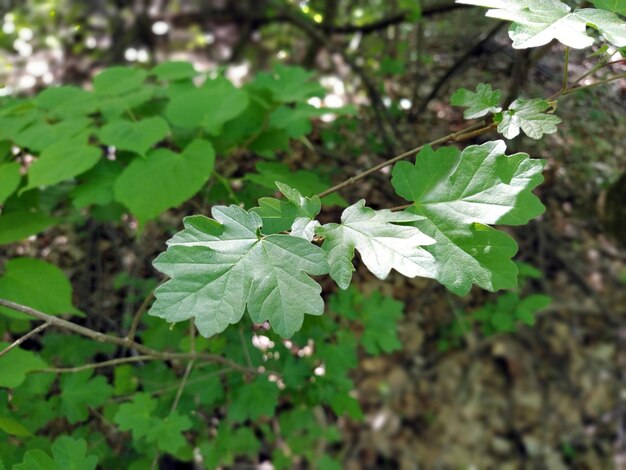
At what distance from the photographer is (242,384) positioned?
5.55 ft

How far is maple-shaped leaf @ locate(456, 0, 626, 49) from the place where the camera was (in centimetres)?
92

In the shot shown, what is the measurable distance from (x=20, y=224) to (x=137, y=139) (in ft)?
1.44

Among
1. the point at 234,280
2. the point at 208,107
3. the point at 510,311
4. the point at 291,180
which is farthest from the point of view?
the point at 510,311

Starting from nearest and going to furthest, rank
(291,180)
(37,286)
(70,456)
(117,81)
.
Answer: (70,456), (37,286), (291,180), (117,81)

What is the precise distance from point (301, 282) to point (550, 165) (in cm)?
147

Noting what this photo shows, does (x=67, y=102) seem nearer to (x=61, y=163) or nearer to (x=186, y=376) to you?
(x=61, y=163)

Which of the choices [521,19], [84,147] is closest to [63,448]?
[84,147]

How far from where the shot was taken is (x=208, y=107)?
1840 millimetres

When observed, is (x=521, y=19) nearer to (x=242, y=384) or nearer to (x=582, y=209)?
(x=242, y=384)

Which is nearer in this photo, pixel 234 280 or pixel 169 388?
pixel 234 280

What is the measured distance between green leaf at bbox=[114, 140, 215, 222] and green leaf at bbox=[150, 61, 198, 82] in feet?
1.36

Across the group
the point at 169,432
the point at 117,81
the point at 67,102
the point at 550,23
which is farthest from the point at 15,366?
the point at 550,23

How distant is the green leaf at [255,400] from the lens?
165 centimetres

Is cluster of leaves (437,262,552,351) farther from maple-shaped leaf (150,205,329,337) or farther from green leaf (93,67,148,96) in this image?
green leaf (93,67,148,96)
